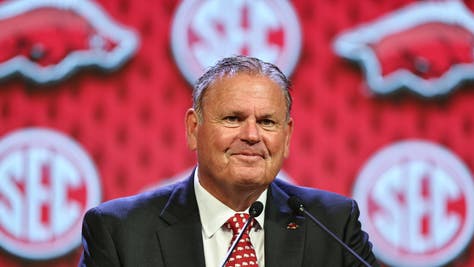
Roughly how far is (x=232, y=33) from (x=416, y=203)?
1088mm

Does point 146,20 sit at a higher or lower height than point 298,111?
higher

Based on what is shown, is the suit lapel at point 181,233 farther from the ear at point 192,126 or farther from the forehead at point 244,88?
the forehead at point 244,88

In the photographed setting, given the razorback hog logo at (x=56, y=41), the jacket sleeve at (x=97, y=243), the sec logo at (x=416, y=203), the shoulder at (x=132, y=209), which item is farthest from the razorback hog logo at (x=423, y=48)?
the jacket sleeve at (x=97, y=243)

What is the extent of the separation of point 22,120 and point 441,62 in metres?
1.84

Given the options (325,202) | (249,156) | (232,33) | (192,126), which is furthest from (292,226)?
(232,33)

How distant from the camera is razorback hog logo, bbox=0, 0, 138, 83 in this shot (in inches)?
134

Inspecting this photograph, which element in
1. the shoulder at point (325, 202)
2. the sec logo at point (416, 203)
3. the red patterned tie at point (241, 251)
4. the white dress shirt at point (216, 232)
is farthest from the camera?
the sec logo at point (416, 203)

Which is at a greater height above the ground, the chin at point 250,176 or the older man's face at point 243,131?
the older man's face at point 243,131

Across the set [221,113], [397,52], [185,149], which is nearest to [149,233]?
[221,113]

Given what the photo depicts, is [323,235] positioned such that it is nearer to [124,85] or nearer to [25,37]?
[124,85]

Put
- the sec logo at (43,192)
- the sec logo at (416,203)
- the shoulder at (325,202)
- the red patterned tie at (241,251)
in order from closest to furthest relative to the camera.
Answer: the red patterned tie at (241,251)
the shoulder at (325,202)
the sec logo at (43,192)
the sec logo at (416,203)

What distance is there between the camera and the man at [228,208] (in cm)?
229

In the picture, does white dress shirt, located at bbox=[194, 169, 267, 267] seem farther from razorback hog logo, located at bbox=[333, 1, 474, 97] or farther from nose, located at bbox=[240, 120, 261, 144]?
razorback hog logo, located at bbox=[333, 1, 474, 97]

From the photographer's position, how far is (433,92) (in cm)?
360
